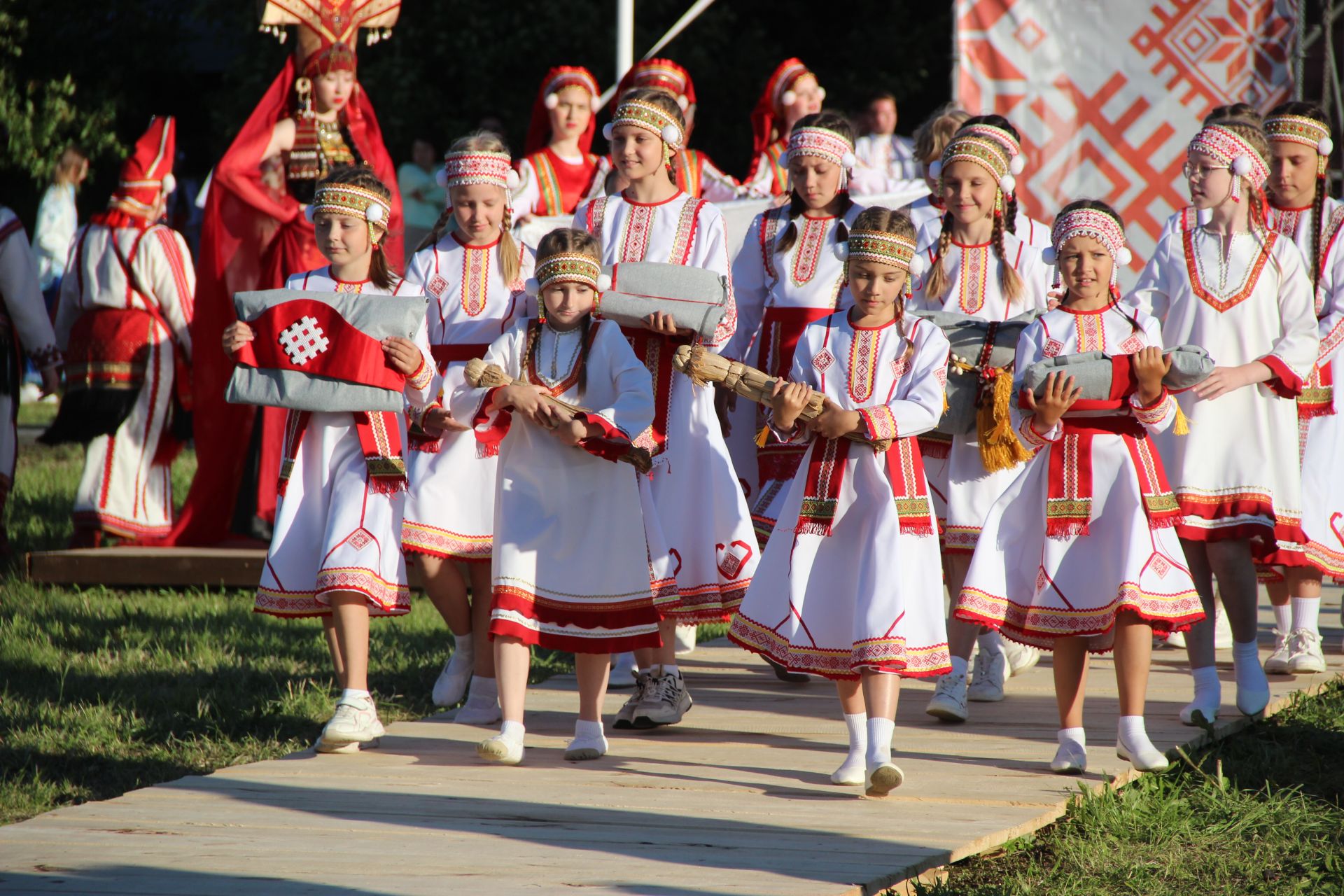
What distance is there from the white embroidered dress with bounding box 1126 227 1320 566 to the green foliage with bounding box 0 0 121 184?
12.2 m

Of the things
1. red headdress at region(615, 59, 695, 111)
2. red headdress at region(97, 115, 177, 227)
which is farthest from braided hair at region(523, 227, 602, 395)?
red headdress at region(97, 115, 177, 227)

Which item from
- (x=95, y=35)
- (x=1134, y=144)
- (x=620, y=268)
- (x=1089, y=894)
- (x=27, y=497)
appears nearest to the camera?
(x=1089, y=894)

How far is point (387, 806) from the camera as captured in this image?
13.4 feet

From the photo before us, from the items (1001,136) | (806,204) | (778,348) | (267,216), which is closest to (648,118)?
(806,204)

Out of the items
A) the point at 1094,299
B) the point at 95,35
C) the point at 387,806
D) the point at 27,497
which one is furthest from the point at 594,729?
the point at 95,35

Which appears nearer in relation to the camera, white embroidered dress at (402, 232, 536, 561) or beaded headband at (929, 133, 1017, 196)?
white embroidered dress at (402, 232, 536, 561)

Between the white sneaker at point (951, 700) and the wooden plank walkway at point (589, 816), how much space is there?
50 millimetres

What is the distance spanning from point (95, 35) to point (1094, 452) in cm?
1486

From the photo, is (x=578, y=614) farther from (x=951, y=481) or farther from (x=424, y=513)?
(x=951, y=481)

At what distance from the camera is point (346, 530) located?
4.62m

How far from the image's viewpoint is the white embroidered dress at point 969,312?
5215 mm

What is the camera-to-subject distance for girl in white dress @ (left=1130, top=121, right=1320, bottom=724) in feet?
16.5

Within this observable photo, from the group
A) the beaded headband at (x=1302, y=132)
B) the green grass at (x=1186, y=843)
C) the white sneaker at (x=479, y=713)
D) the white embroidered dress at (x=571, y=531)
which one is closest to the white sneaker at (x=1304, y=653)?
the green grass at (x=1186, y=843)

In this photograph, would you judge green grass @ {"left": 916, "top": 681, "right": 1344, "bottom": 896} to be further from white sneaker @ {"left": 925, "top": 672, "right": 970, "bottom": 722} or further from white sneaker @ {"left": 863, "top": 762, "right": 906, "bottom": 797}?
white sneaker @ {"left": 925, "top": 672, "right": 970, "bottom": 722}
